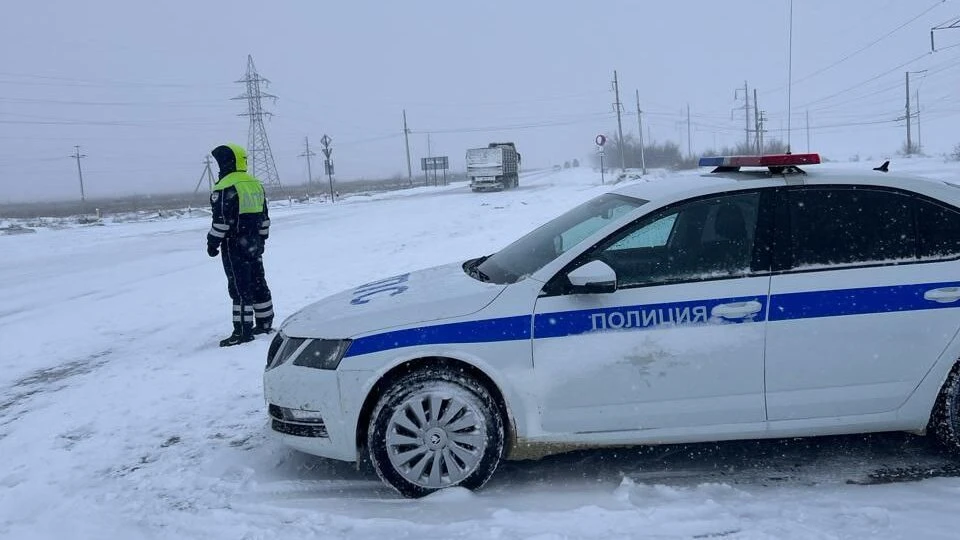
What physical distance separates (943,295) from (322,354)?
3220 mm

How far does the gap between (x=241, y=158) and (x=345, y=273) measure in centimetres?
422

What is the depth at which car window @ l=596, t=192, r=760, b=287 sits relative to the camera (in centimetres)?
392

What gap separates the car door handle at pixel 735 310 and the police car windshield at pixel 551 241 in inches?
28.9

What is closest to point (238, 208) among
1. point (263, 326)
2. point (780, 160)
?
point (263, 326)

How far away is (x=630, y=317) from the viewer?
3814 mm

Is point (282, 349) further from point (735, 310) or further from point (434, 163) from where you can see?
point (434, 163)

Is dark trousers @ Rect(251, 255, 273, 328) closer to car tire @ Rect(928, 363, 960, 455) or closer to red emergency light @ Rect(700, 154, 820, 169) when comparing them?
red emergency light @ Rect(700, 154, 820, 169)

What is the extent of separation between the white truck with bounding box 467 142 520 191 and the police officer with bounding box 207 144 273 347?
36947mm

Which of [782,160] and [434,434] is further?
[782,160]

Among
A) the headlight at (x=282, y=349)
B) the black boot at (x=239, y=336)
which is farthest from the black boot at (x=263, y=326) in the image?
the headlight at (x=282, y=349)

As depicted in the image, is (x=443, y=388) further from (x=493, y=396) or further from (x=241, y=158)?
(x=241, y=158)

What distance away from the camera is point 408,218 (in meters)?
24.0

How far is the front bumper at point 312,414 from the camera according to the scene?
3.89 metres

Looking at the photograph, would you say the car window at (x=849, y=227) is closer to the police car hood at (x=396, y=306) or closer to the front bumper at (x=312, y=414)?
the police car hood at (x=396, y=306)
